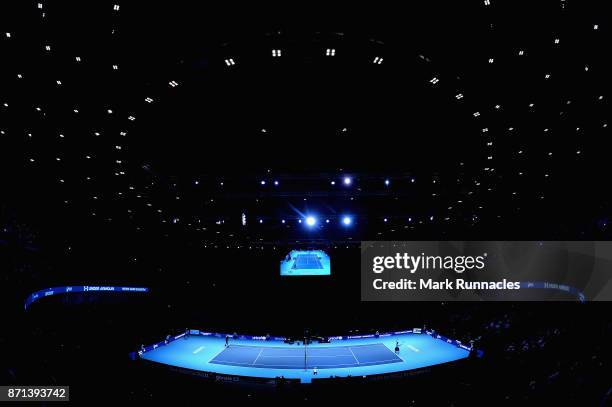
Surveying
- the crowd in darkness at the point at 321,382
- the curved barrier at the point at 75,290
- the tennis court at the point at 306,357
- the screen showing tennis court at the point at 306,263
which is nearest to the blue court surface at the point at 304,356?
the tennis court at the point at 306,357

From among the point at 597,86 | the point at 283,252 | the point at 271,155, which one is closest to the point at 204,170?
the point at 271,155

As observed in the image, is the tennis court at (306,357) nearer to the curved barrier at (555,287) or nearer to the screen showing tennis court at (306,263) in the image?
the screen showing tennis court at (306,263)

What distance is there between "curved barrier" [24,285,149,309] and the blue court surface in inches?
168

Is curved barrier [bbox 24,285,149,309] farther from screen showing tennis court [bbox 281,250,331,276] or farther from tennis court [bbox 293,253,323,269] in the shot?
tennis court [bbox 293,253,323,269]

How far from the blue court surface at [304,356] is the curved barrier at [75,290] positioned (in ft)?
Result: 14.0

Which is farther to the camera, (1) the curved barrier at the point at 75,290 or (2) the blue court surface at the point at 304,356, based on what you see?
(2) the blue court surface at the point at 304,356

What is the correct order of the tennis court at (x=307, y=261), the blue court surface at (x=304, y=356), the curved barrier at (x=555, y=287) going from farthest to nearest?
the tennis court at (x=307, y=261) → the blue court surface at (x=304, y=356) → the curved barrier at (x=555, y=287)

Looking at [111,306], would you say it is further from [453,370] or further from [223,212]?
[453,370]

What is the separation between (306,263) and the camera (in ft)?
73.2

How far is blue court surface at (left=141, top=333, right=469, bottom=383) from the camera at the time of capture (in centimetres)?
1634

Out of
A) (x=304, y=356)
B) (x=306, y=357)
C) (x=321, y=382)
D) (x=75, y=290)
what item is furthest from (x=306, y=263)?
(x=75, y=290)

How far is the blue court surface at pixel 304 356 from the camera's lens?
53.6 feet

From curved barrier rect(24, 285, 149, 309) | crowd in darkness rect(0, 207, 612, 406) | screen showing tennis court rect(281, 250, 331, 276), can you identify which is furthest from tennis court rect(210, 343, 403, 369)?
curved barrier rect(24, 285, 149, 309)

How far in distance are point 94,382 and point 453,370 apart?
13.5m
